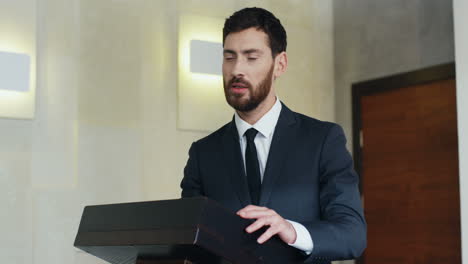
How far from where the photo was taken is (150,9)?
5371mm

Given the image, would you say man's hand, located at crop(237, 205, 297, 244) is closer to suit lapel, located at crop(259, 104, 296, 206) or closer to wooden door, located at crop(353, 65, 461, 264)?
suit lapel, located at crop(259, 104, 296, 206)

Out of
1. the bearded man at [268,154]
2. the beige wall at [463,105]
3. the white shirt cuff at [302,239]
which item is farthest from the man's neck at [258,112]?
the beige wall at [463,105]

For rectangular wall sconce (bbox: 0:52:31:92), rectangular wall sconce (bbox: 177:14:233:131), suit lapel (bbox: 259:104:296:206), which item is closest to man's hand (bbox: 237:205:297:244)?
suit lapel (bbox: 259:104:296:206)

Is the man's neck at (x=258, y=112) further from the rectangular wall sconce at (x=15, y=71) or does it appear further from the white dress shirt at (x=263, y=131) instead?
the rectangular wall sconce at (x=15, y=71)

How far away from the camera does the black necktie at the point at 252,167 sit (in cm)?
200

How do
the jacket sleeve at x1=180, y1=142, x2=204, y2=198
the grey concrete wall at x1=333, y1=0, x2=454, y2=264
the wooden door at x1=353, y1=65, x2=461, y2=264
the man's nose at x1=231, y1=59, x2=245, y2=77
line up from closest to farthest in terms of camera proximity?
the man's nose at x1=231, y1=59, x2=245, y2=77 → the jacket sleeve at x1=180, y1=142, x2=204, y2=198 → the wooden door at x1=353, y1=65, x2=461, y2=264 → the grey concrete wall at x1=333, y1=0, x2=454, y2=264

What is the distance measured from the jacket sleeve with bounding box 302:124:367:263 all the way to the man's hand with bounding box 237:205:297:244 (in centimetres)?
15

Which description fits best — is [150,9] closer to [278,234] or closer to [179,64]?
[179,64]

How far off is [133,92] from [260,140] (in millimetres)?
3223

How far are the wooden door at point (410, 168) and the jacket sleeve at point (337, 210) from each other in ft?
11.6

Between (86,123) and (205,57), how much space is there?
1.08 metres

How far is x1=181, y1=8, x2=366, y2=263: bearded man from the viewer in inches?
75.4

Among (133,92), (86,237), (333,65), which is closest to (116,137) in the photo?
(133,92)

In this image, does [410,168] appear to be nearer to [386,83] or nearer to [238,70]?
[386,83]
